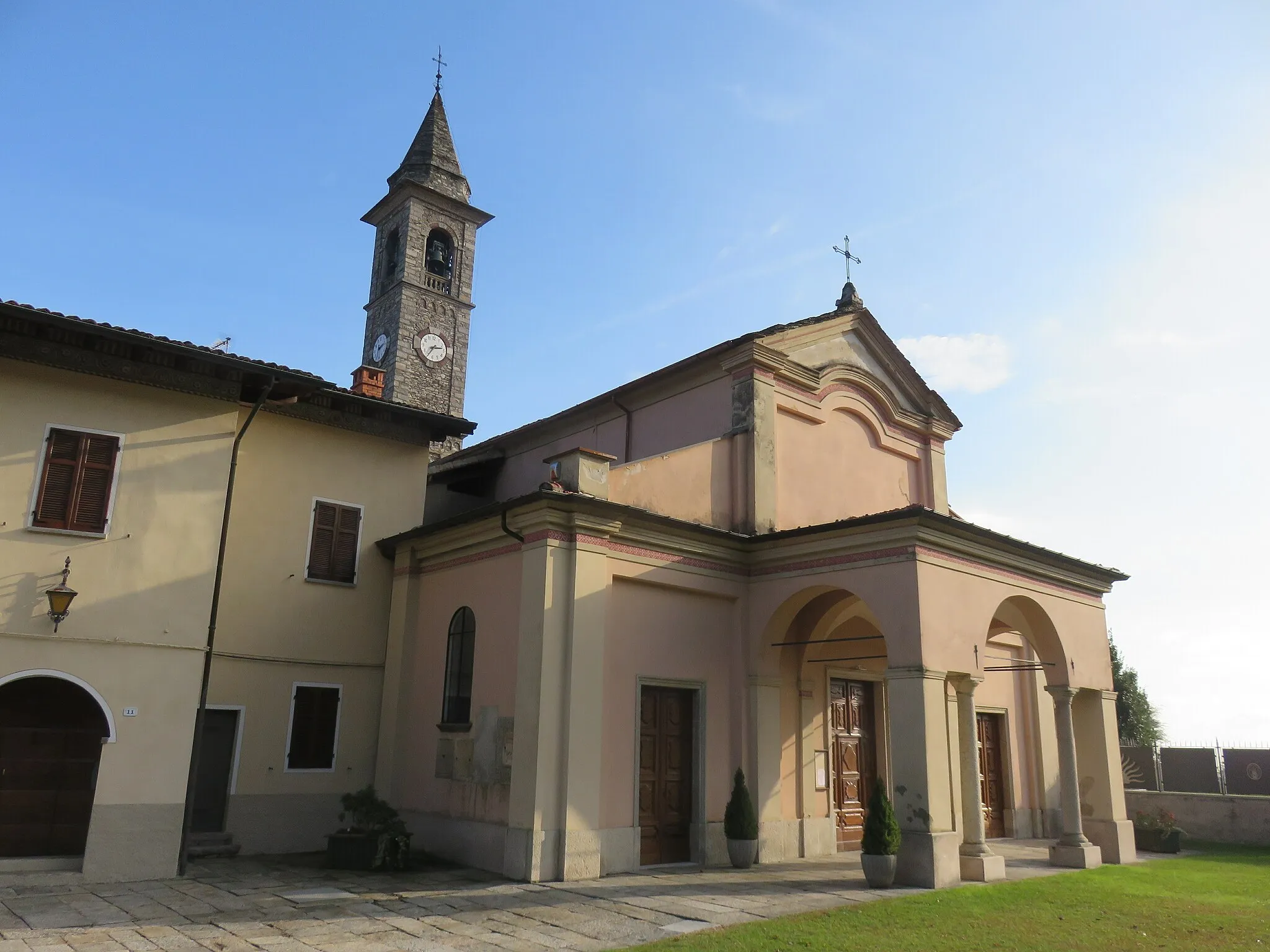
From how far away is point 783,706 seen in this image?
1392 centimetres

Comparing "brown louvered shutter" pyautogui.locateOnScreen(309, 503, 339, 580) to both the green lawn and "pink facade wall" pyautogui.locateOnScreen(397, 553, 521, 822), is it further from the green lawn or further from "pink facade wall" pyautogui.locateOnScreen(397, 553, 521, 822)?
the green lawn

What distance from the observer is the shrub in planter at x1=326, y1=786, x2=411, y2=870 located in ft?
38.2

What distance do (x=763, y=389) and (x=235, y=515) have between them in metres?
8.20

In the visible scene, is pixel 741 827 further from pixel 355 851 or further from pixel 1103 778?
pixel 1103 778

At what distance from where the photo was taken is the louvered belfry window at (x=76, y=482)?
1134cm

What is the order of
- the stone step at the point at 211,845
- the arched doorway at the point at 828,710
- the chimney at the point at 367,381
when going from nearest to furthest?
the stone step at the point at 211,845 < the arched doorway at the point at 828,710 < the chimney at the point at 367,381

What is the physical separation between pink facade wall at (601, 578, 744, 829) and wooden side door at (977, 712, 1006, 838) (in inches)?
265

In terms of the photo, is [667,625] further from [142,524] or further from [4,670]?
[4,670]

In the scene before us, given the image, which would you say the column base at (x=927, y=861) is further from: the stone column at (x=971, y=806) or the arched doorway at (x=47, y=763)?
the arched doorway at (x=47, y=763)

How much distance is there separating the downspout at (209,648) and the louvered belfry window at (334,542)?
4.39ft

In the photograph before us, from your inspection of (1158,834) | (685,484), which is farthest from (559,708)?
(1158,834)

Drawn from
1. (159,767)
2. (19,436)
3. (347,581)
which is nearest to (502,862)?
(159,767)

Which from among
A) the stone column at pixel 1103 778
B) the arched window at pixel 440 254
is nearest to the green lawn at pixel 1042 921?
the stone column at pixel 1103 778

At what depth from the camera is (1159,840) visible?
635 inches
